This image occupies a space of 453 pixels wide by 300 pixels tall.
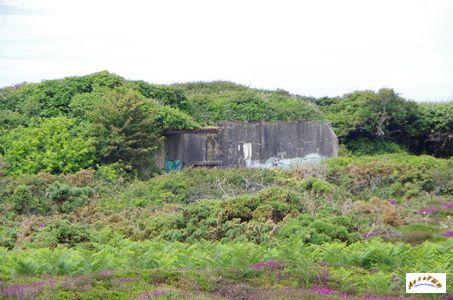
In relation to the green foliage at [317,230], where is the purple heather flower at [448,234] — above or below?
below

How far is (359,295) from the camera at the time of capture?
1216 cm

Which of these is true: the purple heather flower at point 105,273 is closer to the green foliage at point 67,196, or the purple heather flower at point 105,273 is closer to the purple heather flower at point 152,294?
the purple heather flower at point 152,294

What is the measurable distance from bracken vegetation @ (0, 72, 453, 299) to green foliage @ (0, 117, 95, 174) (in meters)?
0.06

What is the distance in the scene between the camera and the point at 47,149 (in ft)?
95.6

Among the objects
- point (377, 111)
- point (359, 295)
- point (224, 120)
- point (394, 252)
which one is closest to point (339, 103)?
point (377, 111)

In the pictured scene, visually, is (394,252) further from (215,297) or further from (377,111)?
(377,111)

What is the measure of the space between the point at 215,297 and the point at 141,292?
113 centimetres

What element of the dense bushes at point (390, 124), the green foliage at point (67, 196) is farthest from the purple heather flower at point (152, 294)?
the dense bushes at point (390, 124)

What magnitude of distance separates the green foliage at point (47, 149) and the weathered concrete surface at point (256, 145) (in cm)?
557

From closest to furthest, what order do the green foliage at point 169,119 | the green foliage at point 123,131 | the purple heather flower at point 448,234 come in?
the purple heather flower at point 448,234, the green foliage at point 123,131, the green foliage at point 169,119

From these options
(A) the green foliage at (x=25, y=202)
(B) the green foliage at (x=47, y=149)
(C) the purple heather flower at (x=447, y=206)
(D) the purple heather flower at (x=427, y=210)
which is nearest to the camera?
(A) the green foliage at (x=25, y=202)

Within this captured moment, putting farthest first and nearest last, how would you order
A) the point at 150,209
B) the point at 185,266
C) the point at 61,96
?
the point at 61,96, the point at 150,209, the point at 185,266

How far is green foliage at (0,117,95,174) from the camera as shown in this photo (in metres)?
28.5

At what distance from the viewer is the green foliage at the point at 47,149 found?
2845 cm
